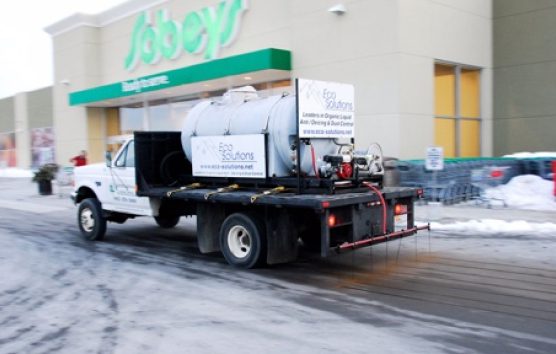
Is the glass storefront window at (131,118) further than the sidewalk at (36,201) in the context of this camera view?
Yes

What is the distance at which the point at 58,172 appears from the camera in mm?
22922

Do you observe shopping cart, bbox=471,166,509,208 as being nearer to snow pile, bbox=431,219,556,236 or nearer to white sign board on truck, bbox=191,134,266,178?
snow pile, bbox=431,219,556,236

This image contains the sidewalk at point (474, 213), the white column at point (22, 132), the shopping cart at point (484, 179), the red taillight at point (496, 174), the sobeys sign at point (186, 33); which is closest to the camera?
the sidewalk at point (474, 213)

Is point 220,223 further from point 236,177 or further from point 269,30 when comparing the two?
point 269,30

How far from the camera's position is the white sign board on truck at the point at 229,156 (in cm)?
851

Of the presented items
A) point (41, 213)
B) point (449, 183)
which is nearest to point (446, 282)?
point (449, 183)

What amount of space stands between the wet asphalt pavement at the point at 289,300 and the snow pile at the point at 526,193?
407 cm

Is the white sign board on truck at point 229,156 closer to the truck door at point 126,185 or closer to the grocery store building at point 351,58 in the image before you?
the truck door at point 126,185

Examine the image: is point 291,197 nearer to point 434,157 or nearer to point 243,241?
point 243,241

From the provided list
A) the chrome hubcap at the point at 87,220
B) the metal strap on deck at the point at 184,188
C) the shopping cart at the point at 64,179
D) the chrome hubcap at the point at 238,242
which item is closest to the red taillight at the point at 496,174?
the metal strap on deck at the point at 184,188

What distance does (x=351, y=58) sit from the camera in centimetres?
1662

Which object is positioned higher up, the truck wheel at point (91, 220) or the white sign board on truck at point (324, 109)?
the white sign board on truck at point (324, 109)

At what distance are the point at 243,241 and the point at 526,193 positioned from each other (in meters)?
9.37

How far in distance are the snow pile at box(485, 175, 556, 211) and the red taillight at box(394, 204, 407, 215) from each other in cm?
664
